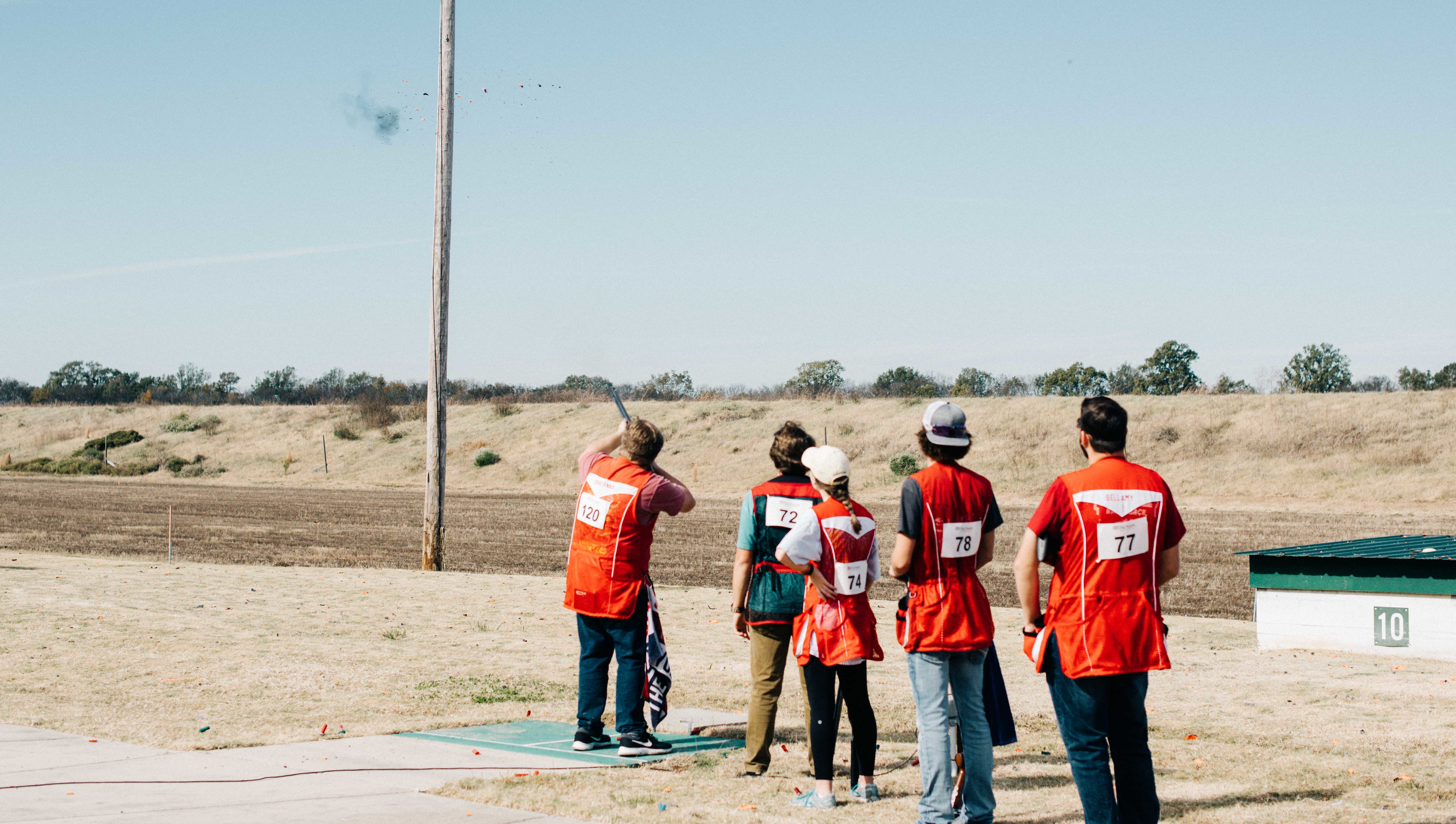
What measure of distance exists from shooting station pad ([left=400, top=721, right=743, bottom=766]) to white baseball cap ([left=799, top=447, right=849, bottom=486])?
77.2 inches

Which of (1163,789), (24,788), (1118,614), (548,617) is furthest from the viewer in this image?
(548,617)

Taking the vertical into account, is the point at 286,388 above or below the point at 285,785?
above

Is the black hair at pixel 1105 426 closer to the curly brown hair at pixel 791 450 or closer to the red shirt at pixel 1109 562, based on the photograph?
the red shirt at pixel 1109 562

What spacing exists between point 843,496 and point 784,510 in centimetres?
35

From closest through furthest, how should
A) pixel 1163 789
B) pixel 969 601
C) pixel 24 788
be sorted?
pixel 969 601 → pixel 24 788 → pixel 1163 789

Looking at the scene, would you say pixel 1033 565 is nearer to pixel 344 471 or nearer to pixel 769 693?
pixel 769 693

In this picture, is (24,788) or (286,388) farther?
(286,388)

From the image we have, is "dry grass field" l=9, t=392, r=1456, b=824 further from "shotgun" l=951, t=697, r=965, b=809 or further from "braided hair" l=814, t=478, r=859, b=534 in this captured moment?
"braided hair" l=814, t=478, r=859, b=534

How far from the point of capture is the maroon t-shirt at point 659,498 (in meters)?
6.70

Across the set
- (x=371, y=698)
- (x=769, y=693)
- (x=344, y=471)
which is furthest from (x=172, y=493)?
(x=769, y=693)

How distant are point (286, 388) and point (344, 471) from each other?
3764 centimetres

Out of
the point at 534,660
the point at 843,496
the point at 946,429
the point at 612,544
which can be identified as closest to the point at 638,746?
the point at 612,544

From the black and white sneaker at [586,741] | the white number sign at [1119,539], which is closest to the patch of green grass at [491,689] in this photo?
the black and white sneaker at [586,741]

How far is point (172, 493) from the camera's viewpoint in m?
46.1
